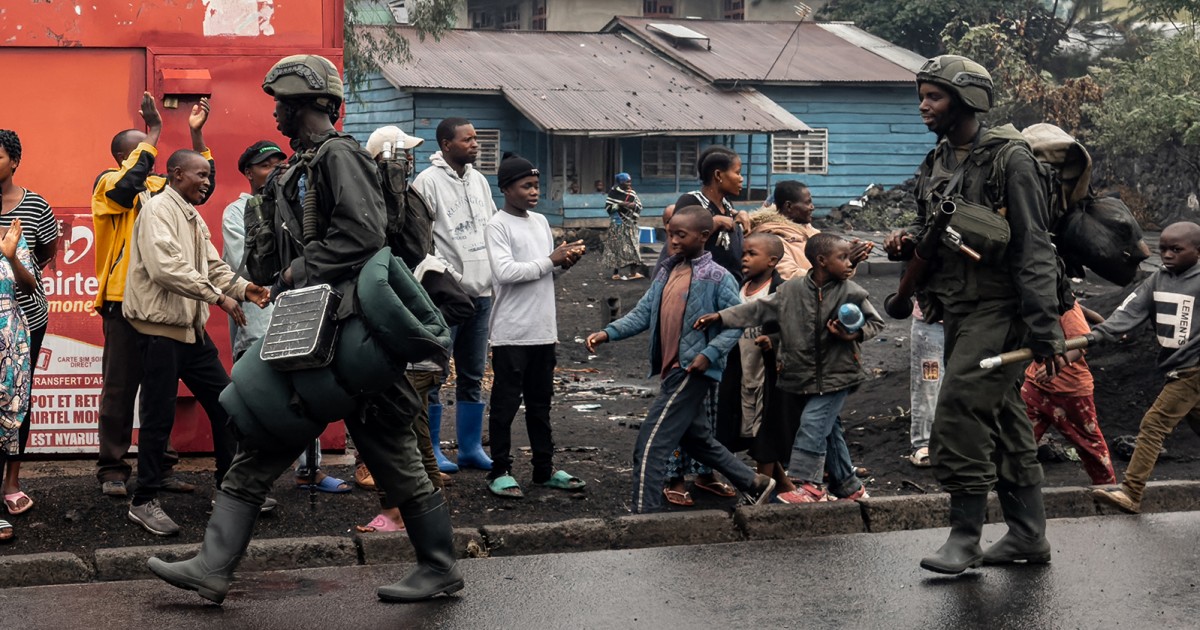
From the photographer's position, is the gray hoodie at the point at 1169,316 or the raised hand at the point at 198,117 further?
the gray hoodie at the point at 1169,316

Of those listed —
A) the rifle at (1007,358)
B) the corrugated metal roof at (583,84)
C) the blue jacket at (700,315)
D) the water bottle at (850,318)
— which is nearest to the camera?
the rifle at (1007,358)

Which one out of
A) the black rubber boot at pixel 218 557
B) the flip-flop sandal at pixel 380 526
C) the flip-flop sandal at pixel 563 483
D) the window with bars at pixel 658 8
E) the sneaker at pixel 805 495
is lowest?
the flip-flop sandal at pixel 563 483

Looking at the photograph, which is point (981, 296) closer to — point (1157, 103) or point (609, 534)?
point (609, 534)

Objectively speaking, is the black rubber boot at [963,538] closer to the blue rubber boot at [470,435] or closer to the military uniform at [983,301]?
the military uniform at [983,301]

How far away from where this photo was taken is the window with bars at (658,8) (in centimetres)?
3984

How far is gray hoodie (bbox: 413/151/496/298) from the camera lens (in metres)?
7.84

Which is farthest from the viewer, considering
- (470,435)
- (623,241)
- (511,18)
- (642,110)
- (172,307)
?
(511,18)

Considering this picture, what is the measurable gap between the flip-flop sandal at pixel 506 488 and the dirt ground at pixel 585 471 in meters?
0.04

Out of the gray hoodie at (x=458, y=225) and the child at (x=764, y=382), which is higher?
the gray hoodie at (x=458, y=225)

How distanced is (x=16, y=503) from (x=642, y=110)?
23665 mm

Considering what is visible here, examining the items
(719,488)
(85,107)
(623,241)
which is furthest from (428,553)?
(623,241)

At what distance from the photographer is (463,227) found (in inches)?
310

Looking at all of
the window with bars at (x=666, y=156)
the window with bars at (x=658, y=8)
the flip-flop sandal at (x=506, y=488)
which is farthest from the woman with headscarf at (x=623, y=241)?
the window with bars at (x=658, y=8)

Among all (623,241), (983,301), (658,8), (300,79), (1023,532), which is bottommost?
(623,241)
